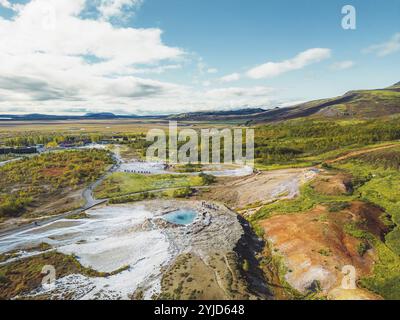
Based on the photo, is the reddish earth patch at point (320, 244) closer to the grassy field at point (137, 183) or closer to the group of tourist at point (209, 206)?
the group of tourist at point (209, 206)

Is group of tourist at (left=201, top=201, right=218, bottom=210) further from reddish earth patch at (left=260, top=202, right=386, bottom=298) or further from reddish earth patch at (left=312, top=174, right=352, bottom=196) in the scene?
reddish earth patch at (left=312, top=174, right=352, bottom=196)

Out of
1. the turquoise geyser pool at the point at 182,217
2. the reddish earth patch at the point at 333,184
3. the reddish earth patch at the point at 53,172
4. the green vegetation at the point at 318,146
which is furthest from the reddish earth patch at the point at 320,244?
→ the reddish earth patch at the point at 53,172

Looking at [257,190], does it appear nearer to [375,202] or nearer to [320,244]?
[375,202]

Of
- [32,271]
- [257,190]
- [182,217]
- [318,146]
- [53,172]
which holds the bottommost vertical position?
[32,271]

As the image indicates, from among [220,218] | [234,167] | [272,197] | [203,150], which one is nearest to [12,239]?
[220,218]

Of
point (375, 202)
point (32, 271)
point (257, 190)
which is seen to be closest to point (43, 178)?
point (32, 271)

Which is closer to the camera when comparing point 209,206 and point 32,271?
point 32,271

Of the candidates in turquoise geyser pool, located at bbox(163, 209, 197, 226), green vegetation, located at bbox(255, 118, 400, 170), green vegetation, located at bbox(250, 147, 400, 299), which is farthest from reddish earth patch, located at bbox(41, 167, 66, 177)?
green vegetation, located at bbox(250, 147, 400, 299)
